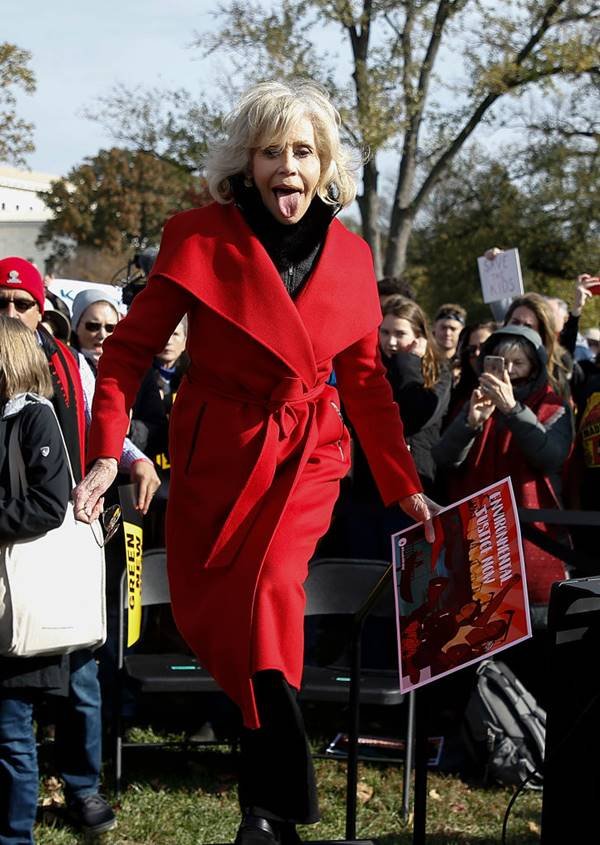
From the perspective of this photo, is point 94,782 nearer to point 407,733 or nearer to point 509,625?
point 407,733

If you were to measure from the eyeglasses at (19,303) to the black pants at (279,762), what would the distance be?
2451 mm

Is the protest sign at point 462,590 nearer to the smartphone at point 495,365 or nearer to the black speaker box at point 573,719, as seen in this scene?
the black speaker box at point 573,719

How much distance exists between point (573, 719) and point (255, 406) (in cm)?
114

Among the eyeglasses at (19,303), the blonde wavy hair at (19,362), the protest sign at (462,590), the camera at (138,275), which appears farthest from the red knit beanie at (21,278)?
the protest sign at (462,590)

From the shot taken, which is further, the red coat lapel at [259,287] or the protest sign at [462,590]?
the red coat lapel at [259,287]

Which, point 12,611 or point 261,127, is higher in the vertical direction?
point 261,127

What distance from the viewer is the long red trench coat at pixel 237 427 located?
10.1ft

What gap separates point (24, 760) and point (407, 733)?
179cm

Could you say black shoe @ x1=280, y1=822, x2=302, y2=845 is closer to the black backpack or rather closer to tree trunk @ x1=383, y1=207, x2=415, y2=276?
the black backpack

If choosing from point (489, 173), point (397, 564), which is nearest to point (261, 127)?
point (397, 564)

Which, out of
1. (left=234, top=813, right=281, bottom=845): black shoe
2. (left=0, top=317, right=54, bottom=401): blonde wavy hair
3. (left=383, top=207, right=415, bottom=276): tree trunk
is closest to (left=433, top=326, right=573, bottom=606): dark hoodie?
(left=0, top=317, right=54, bottom=401): blonde wavy hair

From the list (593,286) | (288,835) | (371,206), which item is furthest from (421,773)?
(371,206)

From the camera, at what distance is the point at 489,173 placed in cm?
2920

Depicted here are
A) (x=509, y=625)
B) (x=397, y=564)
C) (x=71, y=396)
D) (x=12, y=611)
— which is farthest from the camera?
(x=71, y=396)
